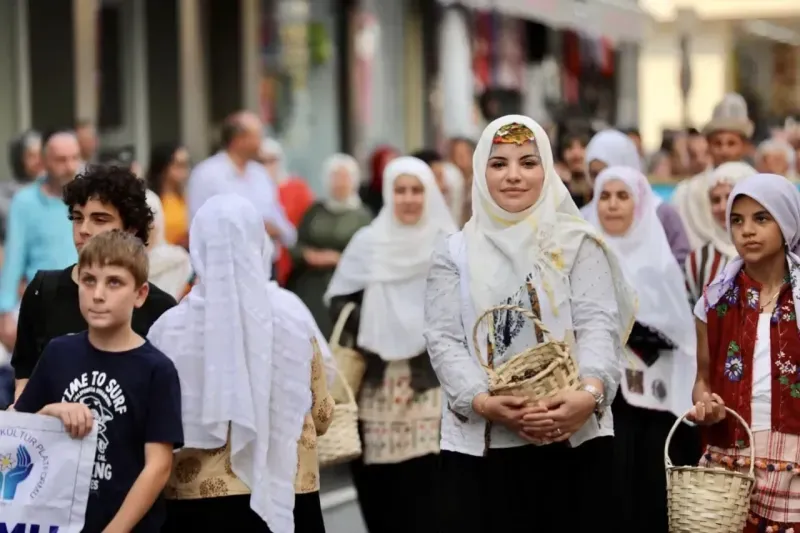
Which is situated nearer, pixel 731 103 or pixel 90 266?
pixel 90 266

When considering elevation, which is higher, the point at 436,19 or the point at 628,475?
the point at 436,19

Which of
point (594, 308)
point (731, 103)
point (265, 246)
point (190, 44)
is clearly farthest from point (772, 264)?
point (190, 44)

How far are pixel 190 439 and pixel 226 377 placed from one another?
0.23 m

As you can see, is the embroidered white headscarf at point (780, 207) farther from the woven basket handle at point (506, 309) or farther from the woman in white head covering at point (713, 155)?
the woman in white head covering at point (713, 155)

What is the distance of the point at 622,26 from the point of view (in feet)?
85.6

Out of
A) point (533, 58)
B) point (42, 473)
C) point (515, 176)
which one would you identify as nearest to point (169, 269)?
point (515, 176)

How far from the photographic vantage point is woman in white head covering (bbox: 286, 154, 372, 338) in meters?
12.4

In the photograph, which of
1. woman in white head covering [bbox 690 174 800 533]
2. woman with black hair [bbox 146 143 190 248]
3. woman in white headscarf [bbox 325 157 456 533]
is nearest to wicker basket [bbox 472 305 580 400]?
woman in white head covering [bbox 690 174 800 533]

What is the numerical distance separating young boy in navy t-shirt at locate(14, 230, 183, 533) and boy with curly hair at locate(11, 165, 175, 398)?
58cm

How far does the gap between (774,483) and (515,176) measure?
52.4 inches

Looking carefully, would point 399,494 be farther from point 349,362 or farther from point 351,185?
point 351,185

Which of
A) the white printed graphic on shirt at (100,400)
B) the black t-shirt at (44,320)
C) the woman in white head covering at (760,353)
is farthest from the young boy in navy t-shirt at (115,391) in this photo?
the woman in white head covering at (760,353)

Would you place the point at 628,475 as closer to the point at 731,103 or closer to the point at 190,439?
the point at 190,439

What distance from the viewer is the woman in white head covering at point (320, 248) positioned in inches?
487
